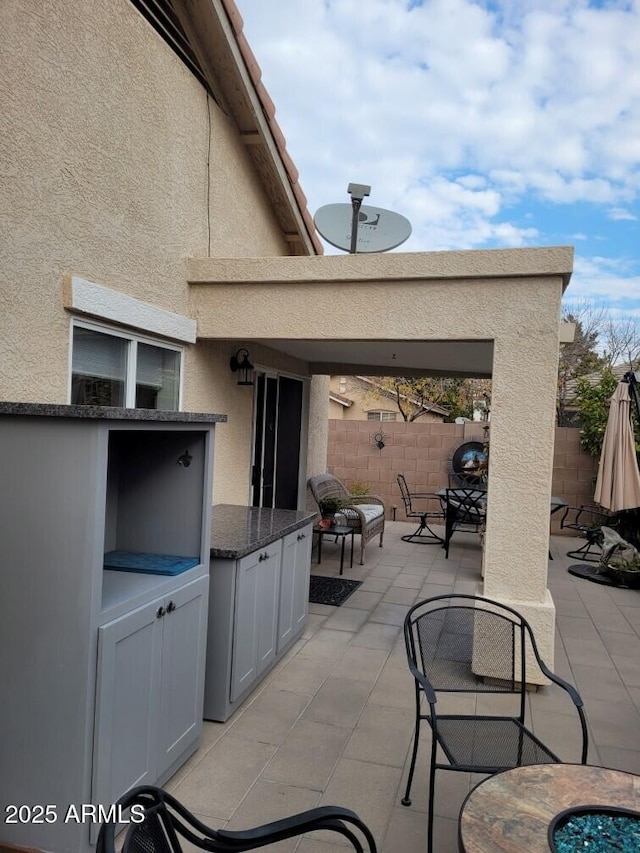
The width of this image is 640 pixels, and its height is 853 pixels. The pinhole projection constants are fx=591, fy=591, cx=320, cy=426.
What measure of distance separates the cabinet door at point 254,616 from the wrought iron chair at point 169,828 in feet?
6.86

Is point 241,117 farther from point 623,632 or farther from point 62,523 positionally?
point 623,632

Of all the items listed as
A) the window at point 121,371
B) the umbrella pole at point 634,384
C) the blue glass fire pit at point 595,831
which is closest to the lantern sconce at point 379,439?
the umbrella pole at point 634,384

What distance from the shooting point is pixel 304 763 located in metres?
3.42

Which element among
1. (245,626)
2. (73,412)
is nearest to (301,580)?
(245,626)

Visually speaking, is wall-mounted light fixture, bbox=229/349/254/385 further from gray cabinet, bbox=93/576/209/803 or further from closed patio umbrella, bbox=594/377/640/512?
closed patio umbrella, bbox=594/377/640/512

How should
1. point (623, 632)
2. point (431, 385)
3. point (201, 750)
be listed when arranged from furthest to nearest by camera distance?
point (431, 385) < point (623, 632) < point (201, 750)

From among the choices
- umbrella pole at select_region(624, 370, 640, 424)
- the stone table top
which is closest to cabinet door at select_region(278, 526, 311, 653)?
the stone table top

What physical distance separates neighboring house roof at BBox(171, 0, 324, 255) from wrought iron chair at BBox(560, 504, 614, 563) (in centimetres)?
663

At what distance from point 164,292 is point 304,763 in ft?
11.9

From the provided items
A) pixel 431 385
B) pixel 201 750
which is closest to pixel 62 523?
pixel 201 750

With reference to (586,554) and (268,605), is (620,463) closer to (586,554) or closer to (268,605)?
(586,554)

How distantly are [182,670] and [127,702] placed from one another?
1.74ft

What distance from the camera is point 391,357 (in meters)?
7.62

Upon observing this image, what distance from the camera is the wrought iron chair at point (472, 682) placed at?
2.76 metres
